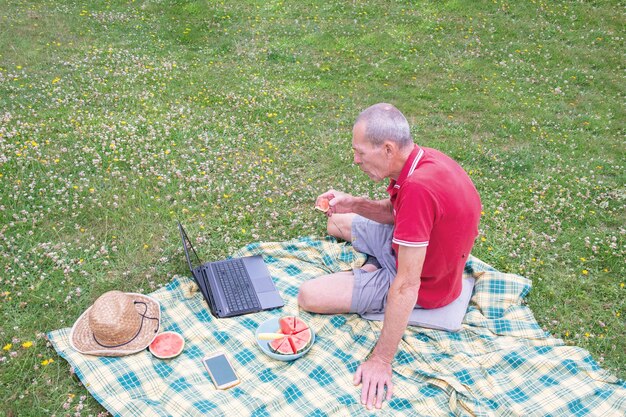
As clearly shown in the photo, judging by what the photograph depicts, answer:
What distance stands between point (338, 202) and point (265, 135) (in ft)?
12.1

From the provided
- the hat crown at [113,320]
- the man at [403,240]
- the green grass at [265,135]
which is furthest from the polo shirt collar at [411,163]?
the hat crown at [113,320]

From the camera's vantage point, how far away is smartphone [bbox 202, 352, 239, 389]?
4.80 m

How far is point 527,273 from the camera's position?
6.62 metres

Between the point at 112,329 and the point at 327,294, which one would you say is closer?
the point at 112,329

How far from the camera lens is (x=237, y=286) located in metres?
5.94

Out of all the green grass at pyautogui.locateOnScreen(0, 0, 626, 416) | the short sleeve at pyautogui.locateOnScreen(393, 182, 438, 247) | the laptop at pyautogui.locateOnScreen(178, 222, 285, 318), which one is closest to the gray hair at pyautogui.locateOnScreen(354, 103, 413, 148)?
the short sleeve at pyautogui.locateOnScreen(393, 182, 438, 247)

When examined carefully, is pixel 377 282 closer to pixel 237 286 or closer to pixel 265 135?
pixel 237 286

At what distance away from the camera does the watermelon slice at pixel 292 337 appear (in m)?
5.09

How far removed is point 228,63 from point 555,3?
10048 mm

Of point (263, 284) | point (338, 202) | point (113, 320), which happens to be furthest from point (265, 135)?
point (113, 320)

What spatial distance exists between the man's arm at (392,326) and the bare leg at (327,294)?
76cm

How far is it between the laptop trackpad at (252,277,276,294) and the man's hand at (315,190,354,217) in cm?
102

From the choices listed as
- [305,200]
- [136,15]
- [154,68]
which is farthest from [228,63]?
[305,200]

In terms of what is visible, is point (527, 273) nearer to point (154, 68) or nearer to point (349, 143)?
point (349, 143)
